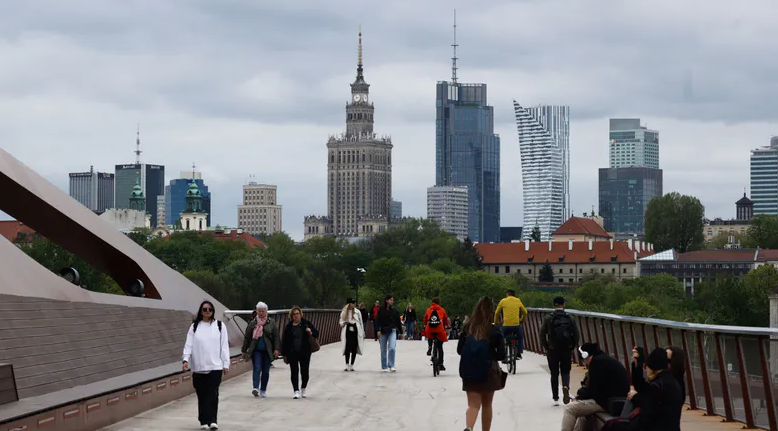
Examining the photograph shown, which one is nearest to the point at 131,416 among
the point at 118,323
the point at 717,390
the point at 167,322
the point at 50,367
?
the point at 50,367

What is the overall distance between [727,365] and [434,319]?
30.6 feet

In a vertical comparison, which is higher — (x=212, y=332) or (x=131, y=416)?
(x=212, y=332)

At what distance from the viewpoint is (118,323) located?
1784 centimetres

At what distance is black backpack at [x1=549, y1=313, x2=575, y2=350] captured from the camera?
1705 centimetres

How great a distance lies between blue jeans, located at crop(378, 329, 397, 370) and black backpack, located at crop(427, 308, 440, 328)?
5.57 ft

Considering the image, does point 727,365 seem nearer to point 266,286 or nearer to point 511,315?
point 511,315

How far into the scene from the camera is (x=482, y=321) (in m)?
13.4

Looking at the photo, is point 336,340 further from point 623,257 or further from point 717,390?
point 623,257

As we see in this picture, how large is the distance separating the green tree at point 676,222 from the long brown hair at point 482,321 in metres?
169

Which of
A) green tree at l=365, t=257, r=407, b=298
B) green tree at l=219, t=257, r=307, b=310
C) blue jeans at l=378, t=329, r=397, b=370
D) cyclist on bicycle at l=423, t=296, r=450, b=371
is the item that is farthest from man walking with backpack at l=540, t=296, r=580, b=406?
green tree at l=365, t=257, r=407, b=298

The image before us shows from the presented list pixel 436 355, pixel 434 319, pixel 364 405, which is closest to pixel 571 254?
pixel 436 355

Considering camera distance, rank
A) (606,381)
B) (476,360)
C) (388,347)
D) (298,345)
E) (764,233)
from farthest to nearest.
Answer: (764,233), (388,347), (298,345), (476,360), (606,381)

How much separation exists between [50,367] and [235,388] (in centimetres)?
595

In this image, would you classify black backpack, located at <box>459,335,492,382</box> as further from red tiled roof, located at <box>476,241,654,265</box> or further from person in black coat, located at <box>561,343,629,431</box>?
red tiled roof, located at <box>476,241,654,265</box>
